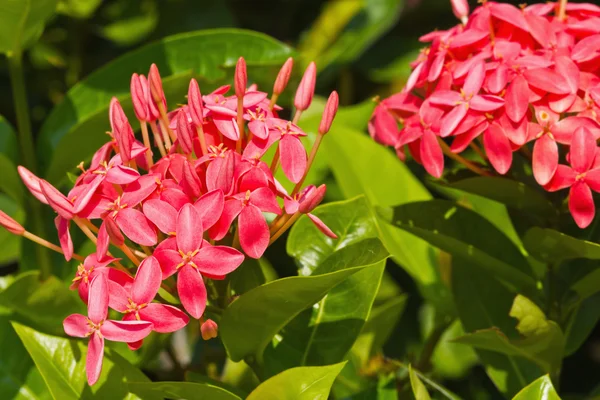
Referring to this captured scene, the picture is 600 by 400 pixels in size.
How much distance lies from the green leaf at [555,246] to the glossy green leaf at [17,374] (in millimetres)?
Result: 694

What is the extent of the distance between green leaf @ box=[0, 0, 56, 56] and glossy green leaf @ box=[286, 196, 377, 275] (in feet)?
1.66

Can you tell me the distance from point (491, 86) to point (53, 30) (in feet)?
4.48

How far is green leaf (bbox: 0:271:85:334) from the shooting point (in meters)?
1.20

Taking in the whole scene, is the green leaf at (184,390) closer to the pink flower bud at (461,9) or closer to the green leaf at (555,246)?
the green leaf at (555,246)

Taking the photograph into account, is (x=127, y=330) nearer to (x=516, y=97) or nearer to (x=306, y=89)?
(x=306, y=89)

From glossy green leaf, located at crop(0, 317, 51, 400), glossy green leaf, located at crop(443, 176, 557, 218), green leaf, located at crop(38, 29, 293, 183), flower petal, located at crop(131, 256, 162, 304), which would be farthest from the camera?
green leaf, located at crop(38, 29, 293, 183)

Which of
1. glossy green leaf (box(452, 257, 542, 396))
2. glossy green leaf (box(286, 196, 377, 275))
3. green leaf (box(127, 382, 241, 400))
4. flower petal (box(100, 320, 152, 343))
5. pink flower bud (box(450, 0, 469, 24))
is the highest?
pink flower bud (box(450, 0, 469, 24))

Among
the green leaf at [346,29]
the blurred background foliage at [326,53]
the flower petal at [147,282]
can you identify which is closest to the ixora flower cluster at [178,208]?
the flower petal at [147,282]

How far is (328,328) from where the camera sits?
1.15 meters

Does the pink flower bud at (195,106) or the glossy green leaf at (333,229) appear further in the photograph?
the glossy green leaf at (333,229)

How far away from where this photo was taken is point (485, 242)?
126cm

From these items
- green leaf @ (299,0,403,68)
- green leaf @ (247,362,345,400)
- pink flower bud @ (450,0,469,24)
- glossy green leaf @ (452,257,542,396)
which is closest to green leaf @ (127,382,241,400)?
green leaf @ (247,362,345,400)

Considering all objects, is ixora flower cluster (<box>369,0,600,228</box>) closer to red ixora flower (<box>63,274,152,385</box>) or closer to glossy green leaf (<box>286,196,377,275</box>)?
glossy green leaf (<box>286,196,377,275</box>)

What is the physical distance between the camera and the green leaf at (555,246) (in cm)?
107
